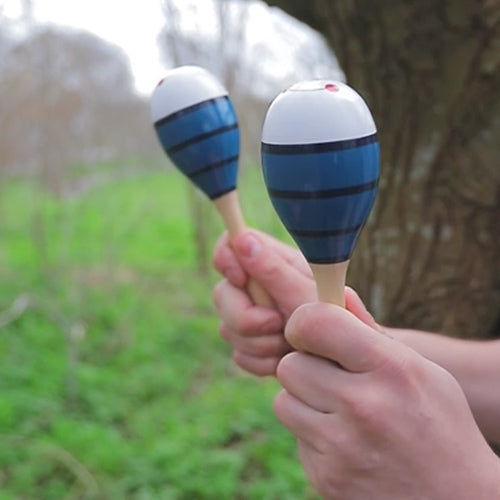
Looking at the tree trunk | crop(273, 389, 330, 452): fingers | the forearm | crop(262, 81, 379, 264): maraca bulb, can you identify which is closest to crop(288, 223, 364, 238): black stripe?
crop(262, 81, 379, 264): maraca bulb

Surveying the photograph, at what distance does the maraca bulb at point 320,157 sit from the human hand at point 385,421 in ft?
0.24

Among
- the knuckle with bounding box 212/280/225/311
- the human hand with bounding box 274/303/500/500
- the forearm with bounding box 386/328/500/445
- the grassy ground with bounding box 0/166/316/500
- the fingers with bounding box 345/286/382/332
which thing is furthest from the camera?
the grassy ground with bounding box 0/166/316/500

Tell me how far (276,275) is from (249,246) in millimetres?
47

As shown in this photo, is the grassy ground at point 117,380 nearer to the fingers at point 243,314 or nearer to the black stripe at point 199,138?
the fingers at point 243,314

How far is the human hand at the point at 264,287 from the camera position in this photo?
2.43 ft

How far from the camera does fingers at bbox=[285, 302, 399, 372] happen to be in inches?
18.4

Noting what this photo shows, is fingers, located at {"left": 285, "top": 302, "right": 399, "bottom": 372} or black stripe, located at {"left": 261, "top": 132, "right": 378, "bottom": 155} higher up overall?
black stripe, located at {"left": 261, "top": 132, "right": 378, "bottom": 155}

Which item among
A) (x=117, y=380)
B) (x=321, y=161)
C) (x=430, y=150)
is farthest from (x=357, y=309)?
(x=117, y=380)

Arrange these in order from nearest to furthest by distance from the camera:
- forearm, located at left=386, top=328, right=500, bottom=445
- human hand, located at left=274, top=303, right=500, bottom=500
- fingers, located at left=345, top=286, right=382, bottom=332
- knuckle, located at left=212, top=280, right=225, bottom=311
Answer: human hand, located at left=274, top=303, right=500, bottom=500
fingers, located at left=345, top=286, right=382, bottom=332
forearm, located at left=386, top=328, right=500, bottom=445
knuckle, located at left=212, top=280, right=225, bottom=311

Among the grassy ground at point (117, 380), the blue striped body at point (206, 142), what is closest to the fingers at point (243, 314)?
the blue striped body at point (206, 142)

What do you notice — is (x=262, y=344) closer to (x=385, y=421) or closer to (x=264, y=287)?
(x=264, y=287)

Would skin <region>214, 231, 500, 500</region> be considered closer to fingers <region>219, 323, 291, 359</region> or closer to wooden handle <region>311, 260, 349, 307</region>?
wooden handle <region>311, 260, 349, 307</region>

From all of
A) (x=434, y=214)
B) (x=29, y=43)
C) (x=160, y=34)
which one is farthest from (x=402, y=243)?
(x=29, y=43)

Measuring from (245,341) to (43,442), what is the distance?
60.6 inches
